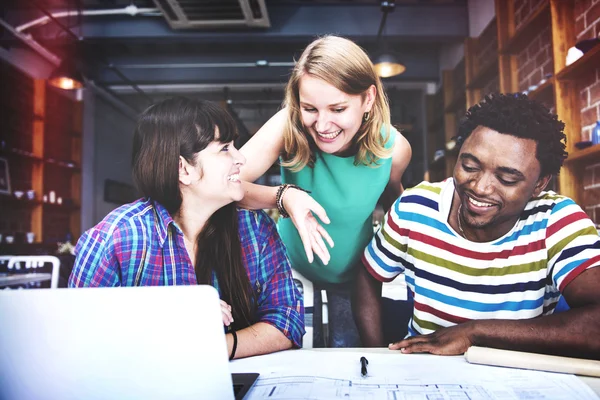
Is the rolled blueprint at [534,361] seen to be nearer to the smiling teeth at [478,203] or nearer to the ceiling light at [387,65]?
the smiling teeth at [478,203]

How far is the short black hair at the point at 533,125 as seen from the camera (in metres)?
1.32

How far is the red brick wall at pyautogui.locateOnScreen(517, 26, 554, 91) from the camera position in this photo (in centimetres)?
150

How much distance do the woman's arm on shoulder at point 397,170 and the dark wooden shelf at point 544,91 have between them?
17.3 inches

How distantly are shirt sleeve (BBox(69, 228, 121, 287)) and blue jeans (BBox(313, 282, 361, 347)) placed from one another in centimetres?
67

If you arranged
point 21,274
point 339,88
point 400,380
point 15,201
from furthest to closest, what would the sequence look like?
point 21,274
point 15,201
point 339,88
point 400,380

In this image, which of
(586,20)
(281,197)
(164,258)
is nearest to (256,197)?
(281,197)

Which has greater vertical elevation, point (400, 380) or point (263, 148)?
point (263, 148)

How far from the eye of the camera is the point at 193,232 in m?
1.42

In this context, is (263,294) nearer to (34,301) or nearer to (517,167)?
(34,301)

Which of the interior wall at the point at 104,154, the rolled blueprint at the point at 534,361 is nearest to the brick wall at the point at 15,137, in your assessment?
the interior wall at the point at 104,154

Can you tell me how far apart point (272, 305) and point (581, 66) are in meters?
1.25

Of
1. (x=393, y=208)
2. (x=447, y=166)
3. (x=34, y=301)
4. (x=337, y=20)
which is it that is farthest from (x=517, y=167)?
(x=34, y=301)

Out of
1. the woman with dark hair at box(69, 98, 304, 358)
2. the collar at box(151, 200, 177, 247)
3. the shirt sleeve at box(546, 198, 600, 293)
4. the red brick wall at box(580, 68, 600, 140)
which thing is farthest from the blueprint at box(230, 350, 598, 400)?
the red brick wall at box(580, 68, 600, 140)

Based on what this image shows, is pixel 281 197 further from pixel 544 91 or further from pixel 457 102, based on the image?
pixel 544 91
